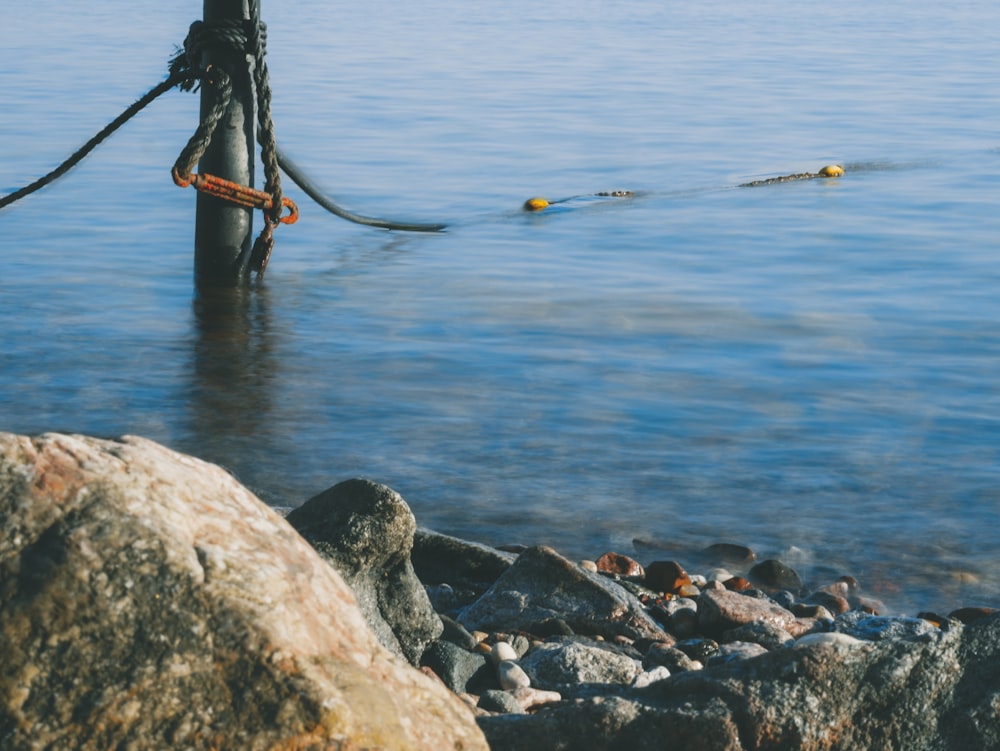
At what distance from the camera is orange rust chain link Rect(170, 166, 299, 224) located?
26.4 feet

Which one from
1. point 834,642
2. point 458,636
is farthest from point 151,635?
point 458,636

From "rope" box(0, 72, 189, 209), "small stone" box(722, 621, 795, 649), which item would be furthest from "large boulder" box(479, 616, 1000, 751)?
"rope" box(0, 72, 189, 209)

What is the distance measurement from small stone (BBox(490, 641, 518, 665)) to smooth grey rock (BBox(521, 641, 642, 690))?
6 cm

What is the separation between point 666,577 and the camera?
4988 mm

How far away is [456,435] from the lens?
21.7ft

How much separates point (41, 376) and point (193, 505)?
5346mm

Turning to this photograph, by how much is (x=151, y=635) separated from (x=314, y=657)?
0.26 metres

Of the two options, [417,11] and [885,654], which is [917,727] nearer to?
[885,654]

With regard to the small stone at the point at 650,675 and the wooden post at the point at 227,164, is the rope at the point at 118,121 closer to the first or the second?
the wooden post at the point at 227,164

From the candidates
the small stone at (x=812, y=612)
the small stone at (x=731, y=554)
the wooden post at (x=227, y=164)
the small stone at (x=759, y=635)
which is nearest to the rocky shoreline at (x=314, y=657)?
the small stone at (x=759, y=635)

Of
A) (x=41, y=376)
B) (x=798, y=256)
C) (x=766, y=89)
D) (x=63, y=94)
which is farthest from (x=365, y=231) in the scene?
(x=766, y=89)

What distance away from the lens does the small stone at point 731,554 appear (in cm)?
536

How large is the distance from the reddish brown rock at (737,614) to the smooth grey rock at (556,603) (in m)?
0.17

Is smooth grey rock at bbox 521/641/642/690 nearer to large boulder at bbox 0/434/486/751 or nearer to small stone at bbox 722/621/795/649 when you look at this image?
small stone at bbox 722/621/795/649
